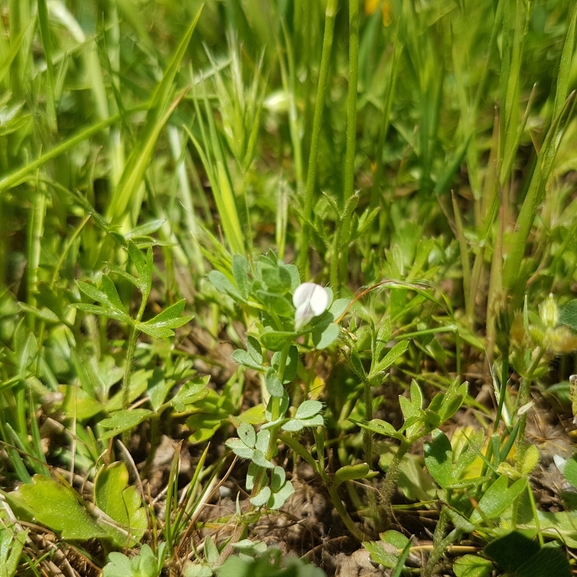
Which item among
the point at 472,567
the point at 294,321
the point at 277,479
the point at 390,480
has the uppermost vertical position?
the point at 294,321

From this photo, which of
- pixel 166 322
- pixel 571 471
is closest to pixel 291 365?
pixel 166 322

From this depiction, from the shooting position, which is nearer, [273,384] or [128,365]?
[273,384]

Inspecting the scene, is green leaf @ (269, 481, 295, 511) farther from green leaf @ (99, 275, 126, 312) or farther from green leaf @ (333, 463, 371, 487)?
green leaf @ (99, 275, 126, 312)

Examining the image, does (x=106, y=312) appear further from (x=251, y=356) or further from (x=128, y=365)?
(x=251, y=356)

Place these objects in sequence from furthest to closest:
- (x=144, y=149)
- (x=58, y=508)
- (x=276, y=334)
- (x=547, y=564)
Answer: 1. (x=144, y=149)
2. (x=58, y=508)
3. (x=547, y=564)
4. (x=276, y=334)

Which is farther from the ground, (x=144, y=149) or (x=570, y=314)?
(x=144, y=149)

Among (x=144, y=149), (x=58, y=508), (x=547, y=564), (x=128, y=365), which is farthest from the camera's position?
(x=144, y=149)
